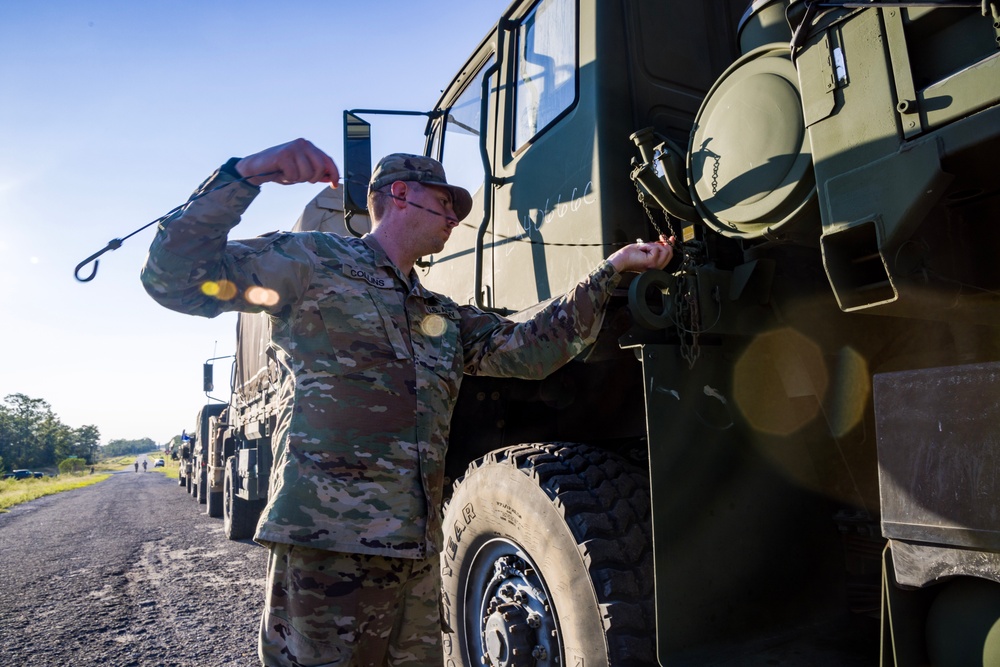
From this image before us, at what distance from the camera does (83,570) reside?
657 centimetres

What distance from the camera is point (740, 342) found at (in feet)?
6.92

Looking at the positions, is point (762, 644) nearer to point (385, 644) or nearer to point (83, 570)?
point (385, 644)

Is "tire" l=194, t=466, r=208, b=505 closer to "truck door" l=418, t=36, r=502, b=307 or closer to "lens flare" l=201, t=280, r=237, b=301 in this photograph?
"truck door" l=418, t=36, r=502, b=307

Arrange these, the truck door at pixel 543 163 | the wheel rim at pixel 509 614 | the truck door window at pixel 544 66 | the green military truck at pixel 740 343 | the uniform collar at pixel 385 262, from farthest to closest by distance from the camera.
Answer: the truck door window at pixel 544 66 < the truck door at pixel 543 163 < the wheel rim at pixel 509 614 < the uniform collar at pixel 385 262 < the green military truck at pixel 740 343

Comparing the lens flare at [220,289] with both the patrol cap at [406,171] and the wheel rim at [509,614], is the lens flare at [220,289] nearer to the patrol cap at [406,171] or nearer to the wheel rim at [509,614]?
the patrol cap at [406,171]

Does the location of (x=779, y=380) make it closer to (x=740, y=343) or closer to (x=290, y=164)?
(x=740, y=343)

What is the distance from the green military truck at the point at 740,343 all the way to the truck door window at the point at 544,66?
0.01m

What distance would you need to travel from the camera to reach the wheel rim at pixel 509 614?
2197 millimetres

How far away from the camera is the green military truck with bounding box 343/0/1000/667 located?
1276mm

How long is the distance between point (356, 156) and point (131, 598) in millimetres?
4186

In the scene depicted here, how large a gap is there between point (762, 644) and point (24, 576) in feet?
23.1

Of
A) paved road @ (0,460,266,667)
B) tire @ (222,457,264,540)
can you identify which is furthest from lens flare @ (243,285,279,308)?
tire @ (222,457,264,540)

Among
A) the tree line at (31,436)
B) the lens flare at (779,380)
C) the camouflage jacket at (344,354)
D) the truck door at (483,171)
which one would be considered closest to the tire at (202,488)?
the truck door at (483,171)

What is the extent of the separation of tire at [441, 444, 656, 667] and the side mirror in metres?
1.30
